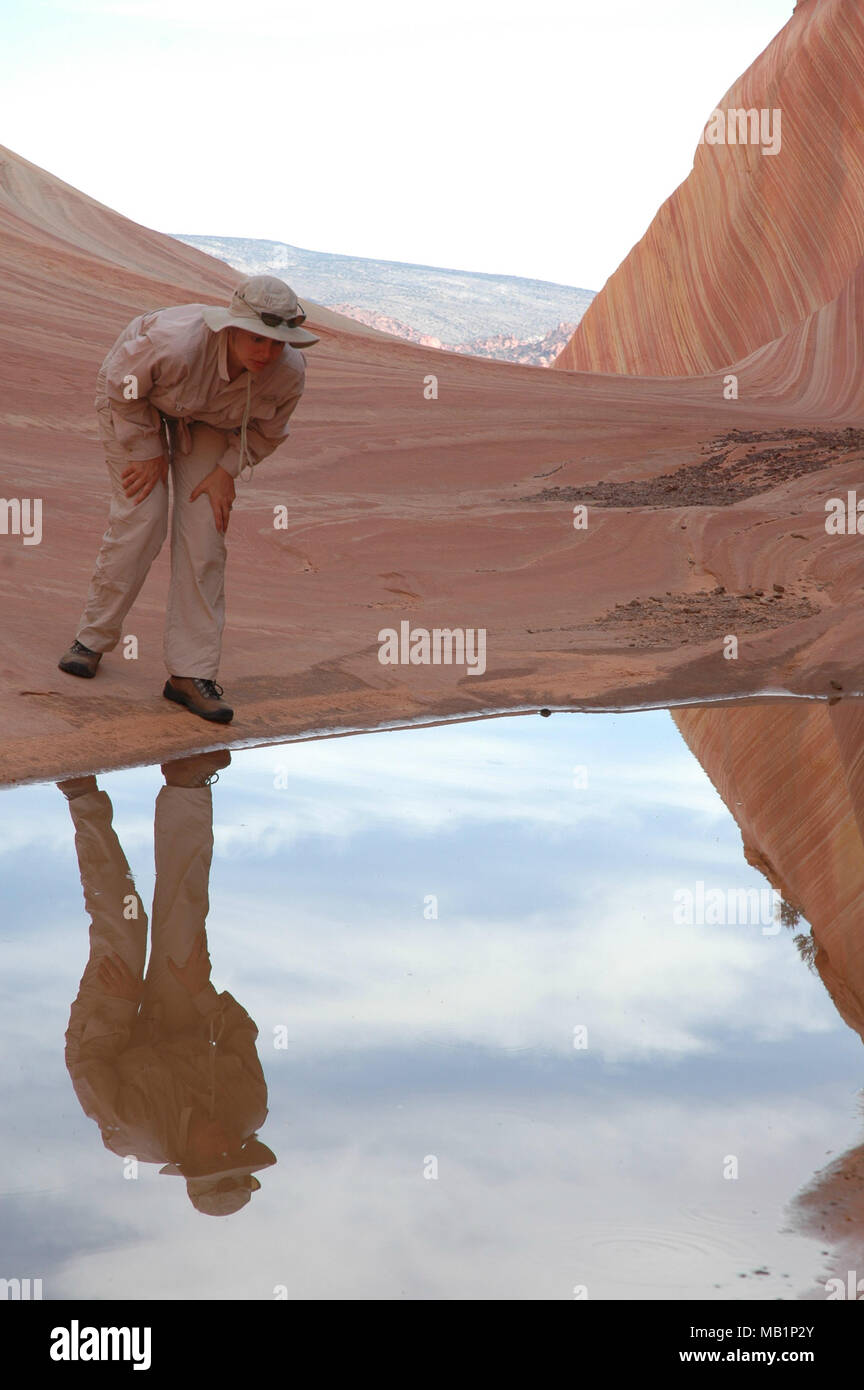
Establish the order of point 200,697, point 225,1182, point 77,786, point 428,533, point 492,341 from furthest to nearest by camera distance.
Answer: point 492,341 → point 428,533 → point 200,697 → point 77,786 → point 225,1182

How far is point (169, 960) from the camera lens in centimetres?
265

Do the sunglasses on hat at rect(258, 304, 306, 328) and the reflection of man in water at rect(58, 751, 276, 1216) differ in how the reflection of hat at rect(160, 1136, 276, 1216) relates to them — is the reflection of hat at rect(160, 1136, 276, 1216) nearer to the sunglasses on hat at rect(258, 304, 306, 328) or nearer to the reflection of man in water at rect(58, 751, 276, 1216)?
the reflection of man in water at rect(58, 751, 276, 1216)

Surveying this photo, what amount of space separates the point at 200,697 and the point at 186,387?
0.93 meters

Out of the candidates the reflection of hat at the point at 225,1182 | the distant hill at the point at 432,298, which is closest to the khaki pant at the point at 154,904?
the reflection of hat at the point at 225,1182

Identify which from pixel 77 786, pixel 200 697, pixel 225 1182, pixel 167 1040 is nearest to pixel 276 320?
pixel 200 697

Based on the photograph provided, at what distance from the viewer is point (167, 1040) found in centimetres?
232

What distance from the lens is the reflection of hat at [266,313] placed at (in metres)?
3.62

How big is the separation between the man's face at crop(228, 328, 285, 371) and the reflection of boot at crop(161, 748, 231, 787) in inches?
42.5

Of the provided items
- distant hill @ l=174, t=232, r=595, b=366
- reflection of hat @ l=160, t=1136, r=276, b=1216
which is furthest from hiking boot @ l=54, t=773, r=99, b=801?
distant hill @ l=174, t=232, r=595, b=366

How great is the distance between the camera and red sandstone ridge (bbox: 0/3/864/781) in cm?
477

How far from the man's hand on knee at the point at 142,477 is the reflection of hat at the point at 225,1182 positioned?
244cm

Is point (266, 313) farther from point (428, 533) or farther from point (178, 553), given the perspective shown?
point (428, 533)

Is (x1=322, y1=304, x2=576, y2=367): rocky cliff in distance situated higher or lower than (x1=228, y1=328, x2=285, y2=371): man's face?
higher
